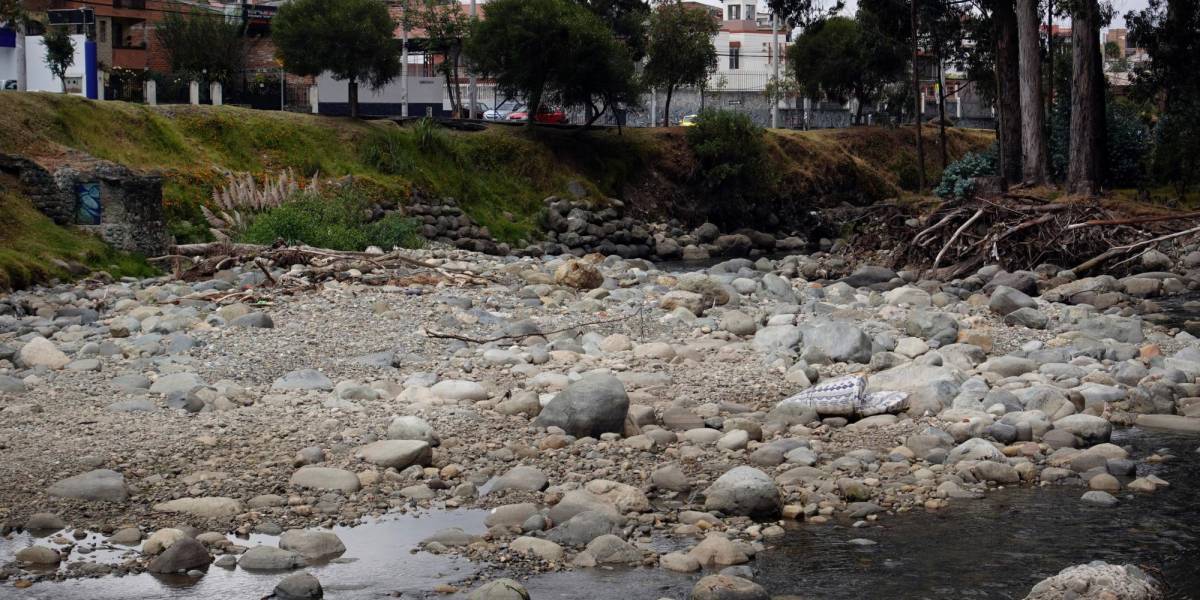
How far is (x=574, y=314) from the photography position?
14.2 meters

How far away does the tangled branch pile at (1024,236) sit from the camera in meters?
19.5

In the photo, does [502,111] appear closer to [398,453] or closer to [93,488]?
[398,453]

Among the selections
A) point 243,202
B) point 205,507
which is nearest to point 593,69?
point 243,202

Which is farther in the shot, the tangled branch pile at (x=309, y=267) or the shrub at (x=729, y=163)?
the shrub at (x=729, y=163)

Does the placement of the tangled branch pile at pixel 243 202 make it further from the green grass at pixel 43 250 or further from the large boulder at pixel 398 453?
the large boulder at pixel 398 453

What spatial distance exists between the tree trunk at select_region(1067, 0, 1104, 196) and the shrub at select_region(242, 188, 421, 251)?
1343 cm

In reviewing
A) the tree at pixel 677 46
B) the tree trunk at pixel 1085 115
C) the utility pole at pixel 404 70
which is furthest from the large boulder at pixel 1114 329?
the utility pole at pixel 404 70

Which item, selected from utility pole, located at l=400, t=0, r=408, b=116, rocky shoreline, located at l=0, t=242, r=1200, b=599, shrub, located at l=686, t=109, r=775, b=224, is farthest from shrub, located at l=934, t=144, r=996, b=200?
utility pole, located at l=400, t=0, r=408, b=116

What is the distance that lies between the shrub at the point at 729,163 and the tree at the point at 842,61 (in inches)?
299

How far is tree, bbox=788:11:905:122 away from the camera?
4359cm

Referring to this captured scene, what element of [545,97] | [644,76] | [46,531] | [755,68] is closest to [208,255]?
[46,531]

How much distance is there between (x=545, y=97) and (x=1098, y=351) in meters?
26.7

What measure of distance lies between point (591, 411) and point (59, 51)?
3654 centimetres

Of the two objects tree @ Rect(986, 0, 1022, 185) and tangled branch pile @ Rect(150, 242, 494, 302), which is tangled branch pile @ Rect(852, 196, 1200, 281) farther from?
tree @ Rect(986, 0, 1022, 185)
